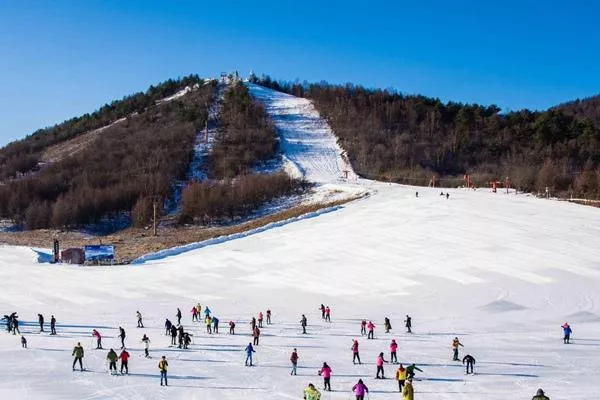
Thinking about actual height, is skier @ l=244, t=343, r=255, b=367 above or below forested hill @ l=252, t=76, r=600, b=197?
below

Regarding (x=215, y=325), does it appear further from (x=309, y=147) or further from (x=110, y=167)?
(x=309, y=147)

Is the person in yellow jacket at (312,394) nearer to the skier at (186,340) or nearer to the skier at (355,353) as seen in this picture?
the skier at (355,353)

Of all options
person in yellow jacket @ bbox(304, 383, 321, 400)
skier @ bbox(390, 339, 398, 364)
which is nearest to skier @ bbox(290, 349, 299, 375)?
skier @ bbox(390, 339, 398, 364)

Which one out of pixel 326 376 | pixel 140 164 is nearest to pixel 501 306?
pixel 326 376

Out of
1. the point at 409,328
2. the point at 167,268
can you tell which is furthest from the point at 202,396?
the point at 167,268

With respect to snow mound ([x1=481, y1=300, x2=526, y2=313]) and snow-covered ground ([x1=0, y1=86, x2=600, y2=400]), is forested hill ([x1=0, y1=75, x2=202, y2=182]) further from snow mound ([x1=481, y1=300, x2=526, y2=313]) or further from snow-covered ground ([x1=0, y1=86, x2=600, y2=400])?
snow mound ([x1=481, y1=300, x2=526, y2=313])

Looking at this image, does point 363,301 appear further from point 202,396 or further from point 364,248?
point 202,396

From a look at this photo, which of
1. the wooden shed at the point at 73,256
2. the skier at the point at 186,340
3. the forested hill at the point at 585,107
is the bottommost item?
the skier at the point at 186,340

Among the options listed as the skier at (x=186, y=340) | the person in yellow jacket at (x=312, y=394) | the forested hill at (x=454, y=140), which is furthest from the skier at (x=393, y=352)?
the forested hill at (x=454, y=140)
